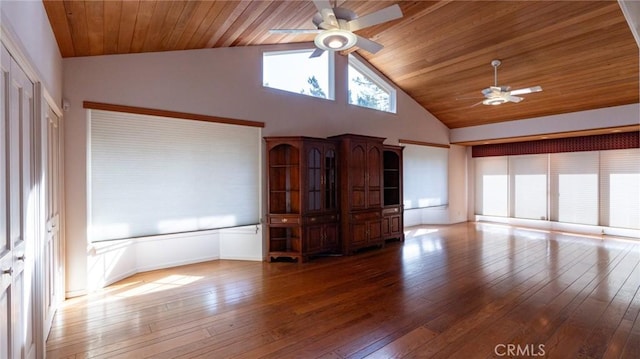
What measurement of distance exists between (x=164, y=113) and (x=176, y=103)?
22 centimetres

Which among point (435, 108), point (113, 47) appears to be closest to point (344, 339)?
point (113, 47)

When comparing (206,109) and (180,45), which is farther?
(206,109)

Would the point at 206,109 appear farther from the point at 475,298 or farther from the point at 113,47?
the point at 475,298

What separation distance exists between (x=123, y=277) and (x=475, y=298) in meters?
4.33

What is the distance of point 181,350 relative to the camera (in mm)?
2389

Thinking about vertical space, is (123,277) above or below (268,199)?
below

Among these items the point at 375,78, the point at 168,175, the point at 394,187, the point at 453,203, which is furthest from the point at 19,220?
the point at 453,203

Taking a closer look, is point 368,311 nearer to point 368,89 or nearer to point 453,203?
point 368,89

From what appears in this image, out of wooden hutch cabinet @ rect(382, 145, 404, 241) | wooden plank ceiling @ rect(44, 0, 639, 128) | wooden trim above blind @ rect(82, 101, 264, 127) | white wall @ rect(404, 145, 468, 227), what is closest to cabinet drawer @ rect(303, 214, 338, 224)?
wooden hutch cabinet @ rect(382, 145, 404, 241)

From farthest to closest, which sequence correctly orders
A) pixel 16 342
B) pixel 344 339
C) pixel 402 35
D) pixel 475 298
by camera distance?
pixel 402 35 < pixel 475 298 < pixel 344 339 < pixel 16 342

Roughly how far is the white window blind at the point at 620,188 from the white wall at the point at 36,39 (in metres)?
9.67

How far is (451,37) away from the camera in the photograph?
16.6 feet

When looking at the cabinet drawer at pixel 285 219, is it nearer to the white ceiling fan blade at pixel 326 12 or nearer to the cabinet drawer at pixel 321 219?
the cabinet drawer at pixel 321 219

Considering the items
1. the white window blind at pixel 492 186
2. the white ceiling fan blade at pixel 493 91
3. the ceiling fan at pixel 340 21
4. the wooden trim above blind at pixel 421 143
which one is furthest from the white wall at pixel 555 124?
the ceiling fan at pixel 340 21
